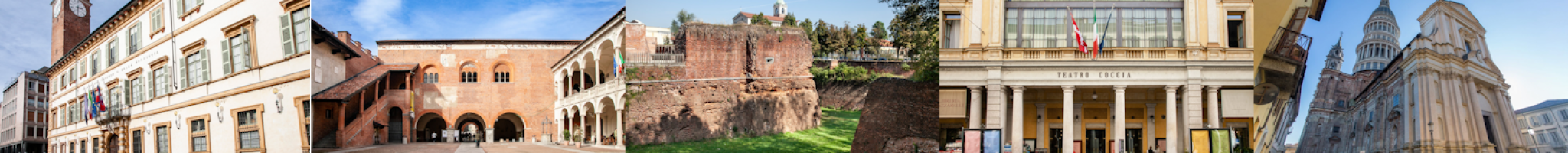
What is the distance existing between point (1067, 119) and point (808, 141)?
1909 mm

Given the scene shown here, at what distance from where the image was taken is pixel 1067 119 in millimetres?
6379

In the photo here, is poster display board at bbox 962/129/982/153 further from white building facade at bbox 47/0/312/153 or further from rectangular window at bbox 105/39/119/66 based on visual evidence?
rectangular window at bbox 105/39/119/66

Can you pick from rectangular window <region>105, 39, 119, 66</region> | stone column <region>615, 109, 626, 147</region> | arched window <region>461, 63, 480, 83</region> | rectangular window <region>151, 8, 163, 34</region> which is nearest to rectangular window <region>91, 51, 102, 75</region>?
rectangular window <region>105, 39, 119, 66</region>

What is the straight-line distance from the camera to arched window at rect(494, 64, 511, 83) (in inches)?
229

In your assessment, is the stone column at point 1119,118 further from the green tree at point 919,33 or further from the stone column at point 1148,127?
the green tree at point 919,33

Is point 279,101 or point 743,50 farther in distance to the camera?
point 743,50

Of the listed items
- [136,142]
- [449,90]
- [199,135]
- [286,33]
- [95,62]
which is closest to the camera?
[286,33]

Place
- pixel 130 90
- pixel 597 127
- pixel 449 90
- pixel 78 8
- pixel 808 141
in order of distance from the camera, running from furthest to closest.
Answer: pixel 78 8 → pixel 808 141 → pixel 597 127 → pixel 130 90 → pixel 449 90

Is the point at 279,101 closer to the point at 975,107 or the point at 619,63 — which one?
the point at 619,63

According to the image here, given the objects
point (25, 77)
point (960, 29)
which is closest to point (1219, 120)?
point (960, 29)

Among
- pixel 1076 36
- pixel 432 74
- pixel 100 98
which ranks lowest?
pixel 100 98

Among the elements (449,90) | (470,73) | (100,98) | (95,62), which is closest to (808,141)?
(470,73)

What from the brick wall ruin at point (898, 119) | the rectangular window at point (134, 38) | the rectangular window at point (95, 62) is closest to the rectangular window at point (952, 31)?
the brick wall ruin at point (898, 119)

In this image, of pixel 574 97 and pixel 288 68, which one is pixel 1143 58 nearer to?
pixel 574 97
